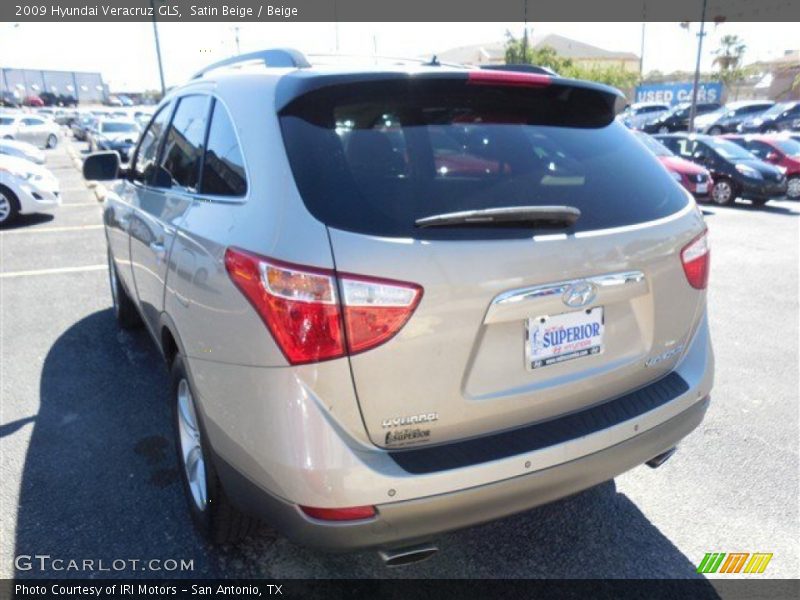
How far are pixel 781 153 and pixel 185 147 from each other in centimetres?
1528

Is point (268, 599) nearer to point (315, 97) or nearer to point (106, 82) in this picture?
point (315, 97)

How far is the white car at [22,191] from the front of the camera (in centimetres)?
1033

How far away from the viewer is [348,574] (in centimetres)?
247

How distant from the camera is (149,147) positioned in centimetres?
384

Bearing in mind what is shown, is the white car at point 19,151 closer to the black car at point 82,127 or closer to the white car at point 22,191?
the white car at point 22,191

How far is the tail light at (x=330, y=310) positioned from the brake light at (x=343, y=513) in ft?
1.46

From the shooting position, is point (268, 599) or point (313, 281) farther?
point (268, 599)

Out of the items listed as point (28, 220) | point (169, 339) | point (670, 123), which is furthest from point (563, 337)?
point (670, 123)

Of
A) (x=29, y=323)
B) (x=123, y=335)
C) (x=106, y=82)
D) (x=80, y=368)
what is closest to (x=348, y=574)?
(x=80, y=368)

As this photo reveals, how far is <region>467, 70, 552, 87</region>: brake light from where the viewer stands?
221cm

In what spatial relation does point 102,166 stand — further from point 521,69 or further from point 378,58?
point 521,69

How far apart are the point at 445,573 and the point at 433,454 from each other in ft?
2.74

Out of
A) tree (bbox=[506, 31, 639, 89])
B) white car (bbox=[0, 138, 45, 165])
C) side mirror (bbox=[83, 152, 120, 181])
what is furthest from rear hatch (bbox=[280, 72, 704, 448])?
tree (bbox=[506, 31, 639, 89])

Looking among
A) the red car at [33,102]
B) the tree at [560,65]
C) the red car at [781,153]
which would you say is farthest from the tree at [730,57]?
the red car at [33,102]
